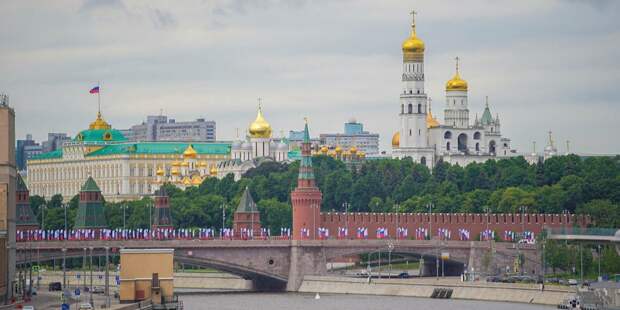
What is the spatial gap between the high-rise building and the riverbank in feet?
126

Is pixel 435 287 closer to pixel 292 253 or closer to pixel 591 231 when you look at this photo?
pixel 292 253

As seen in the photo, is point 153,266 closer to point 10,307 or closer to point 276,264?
point 10,307

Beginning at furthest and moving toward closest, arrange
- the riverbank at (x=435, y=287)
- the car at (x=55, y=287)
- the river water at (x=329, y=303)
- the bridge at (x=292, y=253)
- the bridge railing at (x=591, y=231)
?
the bridge railing at (x=591, y=231)
the bridge at (x=292, y=253)
the car at (x=55, y=287)
the riverbank at (x=435, y=287)
the river water at (x=329, y=303)

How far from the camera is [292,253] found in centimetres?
19575

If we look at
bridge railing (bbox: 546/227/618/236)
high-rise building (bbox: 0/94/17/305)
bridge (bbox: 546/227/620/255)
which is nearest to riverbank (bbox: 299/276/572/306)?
bridge (bbox: 546/227/620/255)

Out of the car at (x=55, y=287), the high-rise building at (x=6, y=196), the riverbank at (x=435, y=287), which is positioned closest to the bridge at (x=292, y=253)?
the riverbank at (x=435, y=287)

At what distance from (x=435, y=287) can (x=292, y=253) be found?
19555 millimetres

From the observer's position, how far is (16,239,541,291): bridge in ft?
614

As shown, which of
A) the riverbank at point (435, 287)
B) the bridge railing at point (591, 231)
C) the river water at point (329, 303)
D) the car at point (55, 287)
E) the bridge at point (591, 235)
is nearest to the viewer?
the river water at point (329, 303)

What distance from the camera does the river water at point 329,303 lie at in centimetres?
16462

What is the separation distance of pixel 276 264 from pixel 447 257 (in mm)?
14223

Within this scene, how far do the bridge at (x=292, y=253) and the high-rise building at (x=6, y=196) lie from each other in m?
35.5

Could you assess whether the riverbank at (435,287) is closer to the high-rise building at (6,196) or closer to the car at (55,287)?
the car at (55,287)

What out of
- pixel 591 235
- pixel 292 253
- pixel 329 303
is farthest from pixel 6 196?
pixel 591 235
